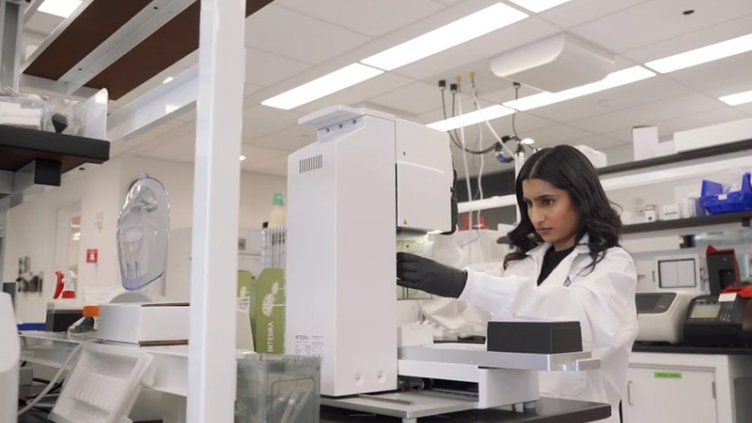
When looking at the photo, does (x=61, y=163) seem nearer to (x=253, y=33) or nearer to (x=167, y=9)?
(x=167, y=9)

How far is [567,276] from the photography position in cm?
154

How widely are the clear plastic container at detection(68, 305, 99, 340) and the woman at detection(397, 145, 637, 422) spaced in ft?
2.18

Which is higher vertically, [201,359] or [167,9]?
[167,9]

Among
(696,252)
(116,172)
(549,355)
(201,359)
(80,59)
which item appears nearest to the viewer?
(201,359)

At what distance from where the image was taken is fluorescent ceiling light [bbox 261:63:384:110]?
438cm

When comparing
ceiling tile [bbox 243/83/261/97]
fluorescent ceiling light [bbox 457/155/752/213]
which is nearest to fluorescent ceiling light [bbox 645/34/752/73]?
fluorescent ceiling light [bbox 457/155/752/213]

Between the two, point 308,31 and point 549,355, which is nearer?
point 549,355

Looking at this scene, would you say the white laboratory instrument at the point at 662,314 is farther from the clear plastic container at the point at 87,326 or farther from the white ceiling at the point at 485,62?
the clear plastic container at the point at 87,326

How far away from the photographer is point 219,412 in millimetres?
762

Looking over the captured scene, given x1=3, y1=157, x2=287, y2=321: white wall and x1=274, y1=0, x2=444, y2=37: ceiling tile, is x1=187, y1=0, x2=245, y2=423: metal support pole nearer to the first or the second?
x1=274, y1=0, x2=444, y2=37: ceiling tile

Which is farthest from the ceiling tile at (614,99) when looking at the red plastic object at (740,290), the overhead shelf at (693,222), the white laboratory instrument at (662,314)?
the red plastic object at (740,290)

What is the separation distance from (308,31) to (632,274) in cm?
272

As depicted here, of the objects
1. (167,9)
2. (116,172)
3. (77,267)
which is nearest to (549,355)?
(167,9)

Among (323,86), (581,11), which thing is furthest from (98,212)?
(581,11)
